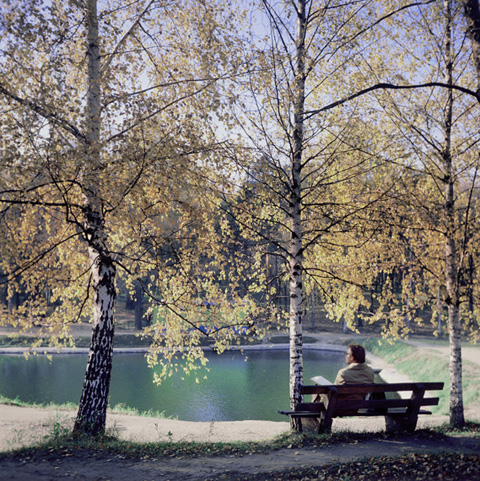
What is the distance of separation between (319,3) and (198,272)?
208 inches

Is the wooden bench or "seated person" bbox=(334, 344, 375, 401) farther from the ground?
"seated person" bbox=(334, 344, 375, 401)

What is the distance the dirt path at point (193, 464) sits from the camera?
5.31 metres

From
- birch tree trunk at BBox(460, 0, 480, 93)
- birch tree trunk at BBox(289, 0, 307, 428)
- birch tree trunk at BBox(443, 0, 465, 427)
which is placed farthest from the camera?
birch tree trunk at BBox(443, 0, 465, 427)

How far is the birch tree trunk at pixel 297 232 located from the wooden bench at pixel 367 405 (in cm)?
74

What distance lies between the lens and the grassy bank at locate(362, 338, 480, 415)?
587 inches

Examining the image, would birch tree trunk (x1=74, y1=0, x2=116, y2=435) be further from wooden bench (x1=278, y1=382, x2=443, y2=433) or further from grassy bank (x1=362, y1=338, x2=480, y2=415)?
grassy bank (x1=362, y1=338, x2=480, y2=415)

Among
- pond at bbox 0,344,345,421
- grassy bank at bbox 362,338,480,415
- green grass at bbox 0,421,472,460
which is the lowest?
pond at bbox 0,344,345,421

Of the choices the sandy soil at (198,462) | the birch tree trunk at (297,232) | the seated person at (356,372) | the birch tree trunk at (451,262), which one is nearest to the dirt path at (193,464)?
the sandy soil at (198,462)

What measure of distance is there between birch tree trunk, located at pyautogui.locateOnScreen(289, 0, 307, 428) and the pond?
7.80m

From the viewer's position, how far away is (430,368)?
1983cm

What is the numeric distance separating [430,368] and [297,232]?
1486 centimetres

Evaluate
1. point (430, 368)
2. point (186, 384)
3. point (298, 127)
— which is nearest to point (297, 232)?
point (298, 127)

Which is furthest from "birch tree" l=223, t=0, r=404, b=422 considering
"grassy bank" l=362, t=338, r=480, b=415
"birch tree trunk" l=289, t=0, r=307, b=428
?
"grassy bank" l=362, t=338, r=480, b=415

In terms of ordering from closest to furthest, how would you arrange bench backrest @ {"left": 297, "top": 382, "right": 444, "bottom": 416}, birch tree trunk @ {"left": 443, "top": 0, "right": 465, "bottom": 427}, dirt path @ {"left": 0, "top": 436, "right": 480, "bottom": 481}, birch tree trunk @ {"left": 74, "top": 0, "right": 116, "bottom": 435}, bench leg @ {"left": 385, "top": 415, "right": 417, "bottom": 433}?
→ dirt path @ {"left": 0, "top": 436, "right": 480, "bottom": 481}
bench backrest @ {"left": 297, "top": 382, "right": 444, "bottom": 416}
bench leg @ {"left": 385, "top": 415, "right": 417, "bottom": 433}
birch tree trunk @ {"left": 74, "top": 0, "right": 116, "bottom": 435}
birch tree trunk @ {"left": 443, "top": 0, "right": 465, "bottom": 427}
